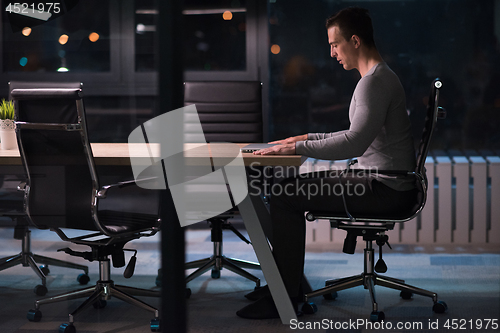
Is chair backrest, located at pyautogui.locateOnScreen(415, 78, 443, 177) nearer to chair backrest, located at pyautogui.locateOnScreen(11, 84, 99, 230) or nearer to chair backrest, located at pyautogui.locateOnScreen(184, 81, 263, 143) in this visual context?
chair backrest, located at pyautogui.locateOnScreen(184, 81, 263, 143)

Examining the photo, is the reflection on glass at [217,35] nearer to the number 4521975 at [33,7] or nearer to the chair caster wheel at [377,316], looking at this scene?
the number 4521975 at [33,7]

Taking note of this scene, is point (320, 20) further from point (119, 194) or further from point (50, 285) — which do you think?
point (50, 285)

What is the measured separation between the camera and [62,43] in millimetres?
4035

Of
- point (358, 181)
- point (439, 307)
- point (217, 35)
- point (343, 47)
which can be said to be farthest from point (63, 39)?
point (439, 307)

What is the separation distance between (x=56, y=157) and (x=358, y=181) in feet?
3.96

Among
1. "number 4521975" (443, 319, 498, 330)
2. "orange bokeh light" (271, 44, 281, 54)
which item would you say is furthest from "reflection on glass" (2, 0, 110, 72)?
"number 4521975" (443, 319, 498, 330)

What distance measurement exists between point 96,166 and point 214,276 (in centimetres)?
105

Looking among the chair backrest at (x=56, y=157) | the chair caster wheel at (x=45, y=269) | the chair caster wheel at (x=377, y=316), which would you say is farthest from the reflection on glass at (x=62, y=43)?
the chair caster wheel at (x=377, y=316)

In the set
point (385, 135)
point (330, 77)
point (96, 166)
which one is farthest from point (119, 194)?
point (330, 77)

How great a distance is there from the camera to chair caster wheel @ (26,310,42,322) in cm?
229

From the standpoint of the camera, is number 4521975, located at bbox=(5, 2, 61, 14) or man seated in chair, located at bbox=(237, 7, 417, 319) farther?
number 4521975, located at bbox=(5, 2, 61, 14)

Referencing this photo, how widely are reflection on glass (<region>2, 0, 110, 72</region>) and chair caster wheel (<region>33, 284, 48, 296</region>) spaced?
6.38 feet

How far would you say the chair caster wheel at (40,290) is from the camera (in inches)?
99.4

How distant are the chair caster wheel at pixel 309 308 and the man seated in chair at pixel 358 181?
0.11 m
